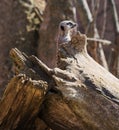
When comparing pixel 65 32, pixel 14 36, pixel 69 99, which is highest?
pixel 14 36

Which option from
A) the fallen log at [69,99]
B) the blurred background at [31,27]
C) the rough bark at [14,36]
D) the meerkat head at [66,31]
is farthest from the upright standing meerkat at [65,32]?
the rough bark at [14,36]

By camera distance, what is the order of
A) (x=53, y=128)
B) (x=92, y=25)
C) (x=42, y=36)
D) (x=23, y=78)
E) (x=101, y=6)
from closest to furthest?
(x=23, y=78)
(x=53, y=128)
(x=92, y=25)
(x=42, y=36)
(x=101, y=6)

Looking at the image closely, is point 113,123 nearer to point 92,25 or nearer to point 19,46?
point 92,25

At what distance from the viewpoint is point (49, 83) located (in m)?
1.50

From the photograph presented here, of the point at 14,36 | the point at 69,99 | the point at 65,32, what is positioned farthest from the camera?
the point at 14,36

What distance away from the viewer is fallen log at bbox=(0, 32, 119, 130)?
143 centimetres

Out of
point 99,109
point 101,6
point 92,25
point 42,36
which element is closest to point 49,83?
point 99,109

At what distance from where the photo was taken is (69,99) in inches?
57.5

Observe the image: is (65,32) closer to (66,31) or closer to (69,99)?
(66,31)

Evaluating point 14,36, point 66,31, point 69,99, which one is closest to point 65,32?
point 66,31

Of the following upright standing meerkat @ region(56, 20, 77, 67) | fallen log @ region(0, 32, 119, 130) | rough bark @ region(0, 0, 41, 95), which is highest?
rough bark @ region(0, 0, 41, 95)

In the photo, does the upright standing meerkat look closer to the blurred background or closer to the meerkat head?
the meerkat head

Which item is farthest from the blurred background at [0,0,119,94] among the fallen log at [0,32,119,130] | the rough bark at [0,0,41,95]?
the fallen log at [0,32,119,130]

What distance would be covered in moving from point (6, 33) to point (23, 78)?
7.63ft
